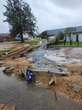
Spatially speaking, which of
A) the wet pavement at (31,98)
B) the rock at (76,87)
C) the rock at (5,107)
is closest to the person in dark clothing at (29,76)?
the wet pavement at (31,98)

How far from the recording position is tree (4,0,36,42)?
3788cm

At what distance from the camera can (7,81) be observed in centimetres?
1058

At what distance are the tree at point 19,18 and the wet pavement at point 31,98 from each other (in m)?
29.0

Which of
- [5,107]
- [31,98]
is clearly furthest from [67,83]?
[5,107]

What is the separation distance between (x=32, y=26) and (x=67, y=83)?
31652 millimetres

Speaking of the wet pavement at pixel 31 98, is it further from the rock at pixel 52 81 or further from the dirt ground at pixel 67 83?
the rock at pixel 52 81

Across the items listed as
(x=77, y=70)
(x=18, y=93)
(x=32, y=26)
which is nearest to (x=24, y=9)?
(x=32, y=26)

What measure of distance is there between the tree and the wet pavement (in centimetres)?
2896

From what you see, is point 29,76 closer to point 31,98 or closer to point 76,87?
point 31,98

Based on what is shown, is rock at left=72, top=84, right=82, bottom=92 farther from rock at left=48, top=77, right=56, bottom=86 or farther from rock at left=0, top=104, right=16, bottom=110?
rock at left=0, top=104, right=16, bottom=110

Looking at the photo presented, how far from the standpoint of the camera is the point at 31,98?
7.90 m

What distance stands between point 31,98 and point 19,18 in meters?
31.6

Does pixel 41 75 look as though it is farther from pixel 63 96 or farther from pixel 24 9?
pixel 24 9

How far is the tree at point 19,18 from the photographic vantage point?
124ft
